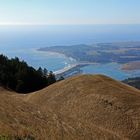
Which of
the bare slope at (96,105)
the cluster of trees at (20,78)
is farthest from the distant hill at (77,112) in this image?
the cluster of trees at (20,78)

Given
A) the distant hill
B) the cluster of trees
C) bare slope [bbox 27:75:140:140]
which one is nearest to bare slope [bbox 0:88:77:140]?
the distant hill

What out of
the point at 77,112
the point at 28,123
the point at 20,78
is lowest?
the point at 20,78

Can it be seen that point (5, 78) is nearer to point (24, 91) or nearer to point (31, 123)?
point (24, 91)

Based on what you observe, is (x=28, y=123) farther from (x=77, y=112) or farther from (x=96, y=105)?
(x=96, y=105)

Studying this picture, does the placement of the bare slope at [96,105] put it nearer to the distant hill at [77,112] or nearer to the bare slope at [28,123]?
the distant hill at [77,112]

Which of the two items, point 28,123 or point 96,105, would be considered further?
point 96,105

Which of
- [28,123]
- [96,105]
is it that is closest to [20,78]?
[96,105]
